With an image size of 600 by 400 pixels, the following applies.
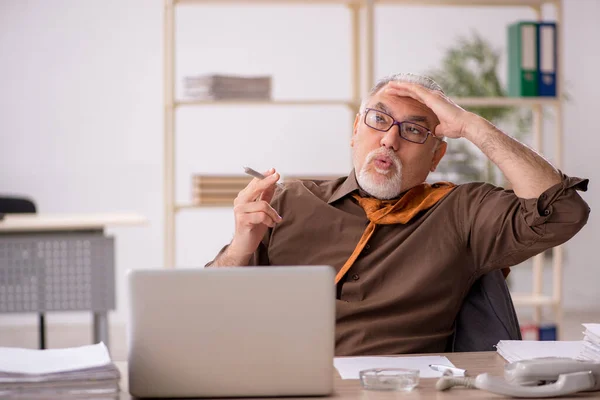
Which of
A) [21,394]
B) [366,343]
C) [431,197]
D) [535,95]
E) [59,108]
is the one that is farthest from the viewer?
[59,108]

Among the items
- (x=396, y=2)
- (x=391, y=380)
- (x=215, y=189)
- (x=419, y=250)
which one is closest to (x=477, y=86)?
(x=396, y=2)

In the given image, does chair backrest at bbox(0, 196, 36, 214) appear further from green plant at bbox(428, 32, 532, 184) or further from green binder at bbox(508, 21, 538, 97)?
green plant at bbox(428, 32, 532, 184)

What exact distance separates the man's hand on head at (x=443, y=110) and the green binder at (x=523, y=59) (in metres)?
2.11

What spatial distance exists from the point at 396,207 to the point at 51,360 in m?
0.99

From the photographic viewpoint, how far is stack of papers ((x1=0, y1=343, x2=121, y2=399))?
116cm

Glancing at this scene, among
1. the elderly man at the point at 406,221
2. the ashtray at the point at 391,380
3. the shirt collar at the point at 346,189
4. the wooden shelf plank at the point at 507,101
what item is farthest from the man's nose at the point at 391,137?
the wooden shelf plank at the point at 507,101

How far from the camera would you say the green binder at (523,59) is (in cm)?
396

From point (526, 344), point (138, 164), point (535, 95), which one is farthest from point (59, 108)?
point (526, 344)

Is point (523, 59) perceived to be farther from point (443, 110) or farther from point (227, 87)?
point (443, 110)

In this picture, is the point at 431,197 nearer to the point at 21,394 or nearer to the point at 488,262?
the point at 488,262

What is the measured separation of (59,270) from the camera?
131 inches

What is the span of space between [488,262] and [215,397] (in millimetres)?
916

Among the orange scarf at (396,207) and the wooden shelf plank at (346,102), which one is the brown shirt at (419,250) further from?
the wooden shelf plank at (346,102)

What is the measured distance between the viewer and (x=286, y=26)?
5.75 meters
